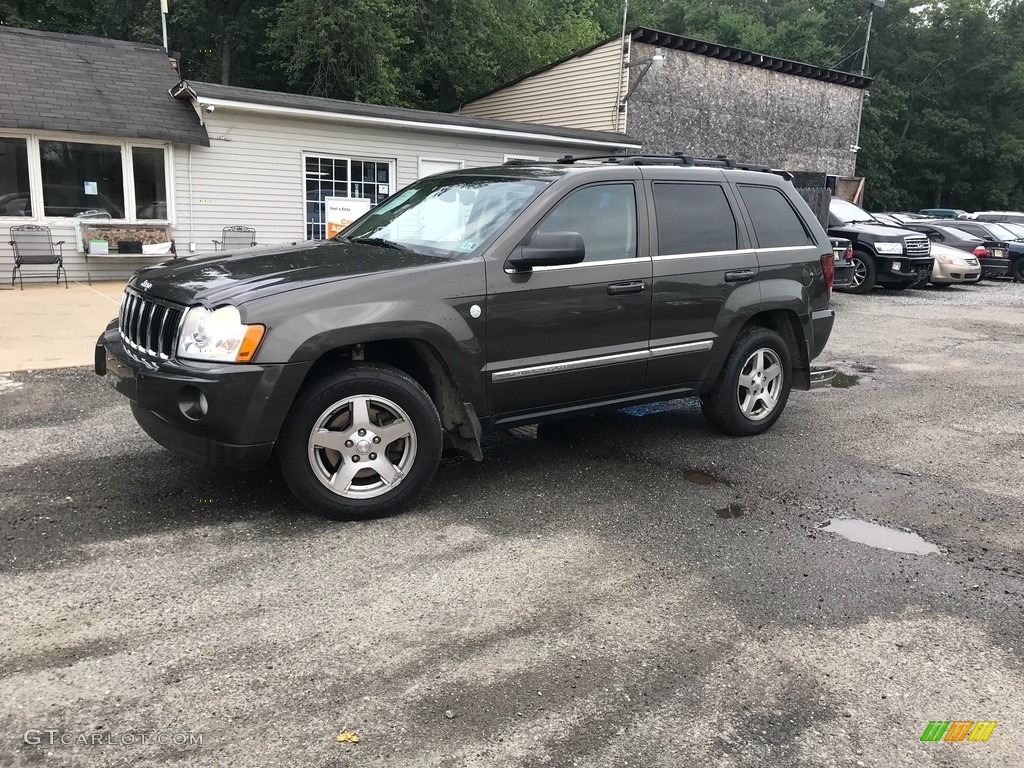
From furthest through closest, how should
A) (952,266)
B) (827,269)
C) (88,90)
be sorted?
(952,266) → (88,90) → (827,269)

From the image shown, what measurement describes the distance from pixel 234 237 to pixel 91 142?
2.61 m

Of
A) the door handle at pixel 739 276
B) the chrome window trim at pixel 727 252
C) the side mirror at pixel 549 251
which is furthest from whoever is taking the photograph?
the door handle at pixel 739 276

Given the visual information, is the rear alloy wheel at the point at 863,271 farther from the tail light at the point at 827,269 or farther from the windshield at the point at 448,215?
the windshield at the point at 448,215

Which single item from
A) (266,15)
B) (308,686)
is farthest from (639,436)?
Result: (266,15)

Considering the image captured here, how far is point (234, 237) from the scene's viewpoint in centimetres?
1432

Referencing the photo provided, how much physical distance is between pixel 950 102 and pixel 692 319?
51.5m

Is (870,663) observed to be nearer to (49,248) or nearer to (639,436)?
(639,436)

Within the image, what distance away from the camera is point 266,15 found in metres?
25.0

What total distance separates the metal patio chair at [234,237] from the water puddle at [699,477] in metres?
11.3

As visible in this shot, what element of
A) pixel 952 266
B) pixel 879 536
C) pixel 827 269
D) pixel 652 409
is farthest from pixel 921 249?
→ pixel 879 536

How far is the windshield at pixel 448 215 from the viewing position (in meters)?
4.59

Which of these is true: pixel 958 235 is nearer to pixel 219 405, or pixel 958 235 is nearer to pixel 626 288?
pixel 626 288
